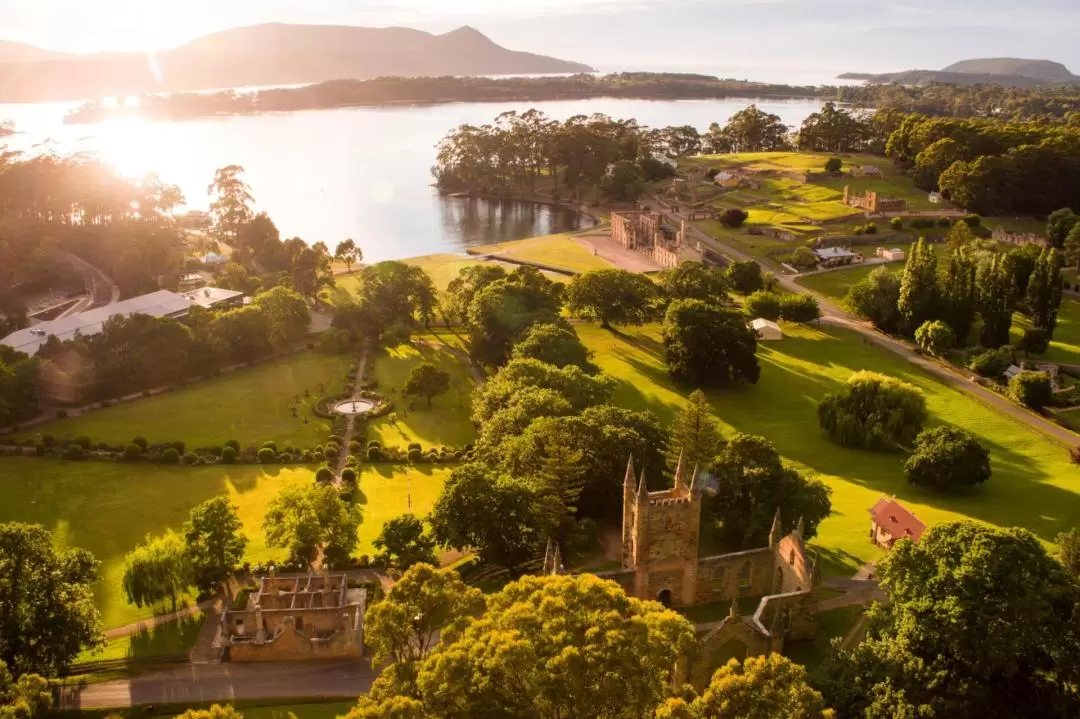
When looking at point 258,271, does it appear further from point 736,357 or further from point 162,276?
point 736,357

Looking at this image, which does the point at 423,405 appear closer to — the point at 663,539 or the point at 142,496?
the point at 142,496

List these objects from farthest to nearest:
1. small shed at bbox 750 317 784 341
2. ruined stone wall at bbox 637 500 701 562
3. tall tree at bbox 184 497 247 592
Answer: small shed at bbox 750 317 784 341 → tall tree at bbox 184 497 247 592 → ruined stone wall at bbox 637 500 701 562

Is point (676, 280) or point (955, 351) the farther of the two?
point (676, 280)

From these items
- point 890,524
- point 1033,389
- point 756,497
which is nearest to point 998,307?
point 1033,389

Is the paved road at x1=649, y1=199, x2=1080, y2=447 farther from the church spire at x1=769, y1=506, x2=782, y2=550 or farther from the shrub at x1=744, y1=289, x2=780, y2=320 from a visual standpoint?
the church spire at x1=769, y1=506, x2=782, y2=550

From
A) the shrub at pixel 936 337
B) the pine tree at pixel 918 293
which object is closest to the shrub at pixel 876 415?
the shrub at pixel 936 337

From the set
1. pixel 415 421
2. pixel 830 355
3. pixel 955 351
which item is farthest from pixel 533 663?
pixel 955 351

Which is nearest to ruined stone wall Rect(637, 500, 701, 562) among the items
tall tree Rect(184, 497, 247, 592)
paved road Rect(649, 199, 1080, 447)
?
tall tree Rect(184, 497, 247, 592)
